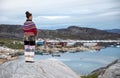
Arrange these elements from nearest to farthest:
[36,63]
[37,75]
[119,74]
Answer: [37,75] < [36,63] < [119,74]

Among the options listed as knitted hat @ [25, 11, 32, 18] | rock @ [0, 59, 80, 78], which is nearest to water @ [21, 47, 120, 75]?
rock @ [0, 59, 80, 78]

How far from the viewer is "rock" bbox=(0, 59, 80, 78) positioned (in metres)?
10.4

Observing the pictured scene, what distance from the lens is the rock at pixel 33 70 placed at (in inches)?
408

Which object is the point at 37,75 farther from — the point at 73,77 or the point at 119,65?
the point at 119,65

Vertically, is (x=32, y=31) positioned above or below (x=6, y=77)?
above

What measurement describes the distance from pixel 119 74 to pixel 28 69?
206 inches

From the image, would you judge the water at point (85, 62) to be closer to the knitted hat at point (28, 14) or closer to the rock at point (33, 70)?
the rock at point (33, 70)

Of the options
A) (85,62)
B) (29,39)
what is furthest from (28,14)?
(85,62)

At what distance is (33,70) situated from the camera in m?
10.6

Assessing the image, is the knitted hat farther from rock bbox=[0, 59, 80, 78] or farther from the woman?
rock bbox=[0, 59, 80, 78]

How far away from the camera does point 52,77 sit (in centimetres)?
1057

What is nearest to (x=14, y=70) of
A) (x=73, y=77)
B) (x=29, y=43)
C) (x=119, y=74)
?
(x=29, y=43)

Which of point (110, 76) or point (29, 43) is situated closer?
point (29, 43)

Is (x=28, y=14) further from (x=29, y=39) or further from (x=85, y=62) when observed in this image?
(x=85, y=62)
